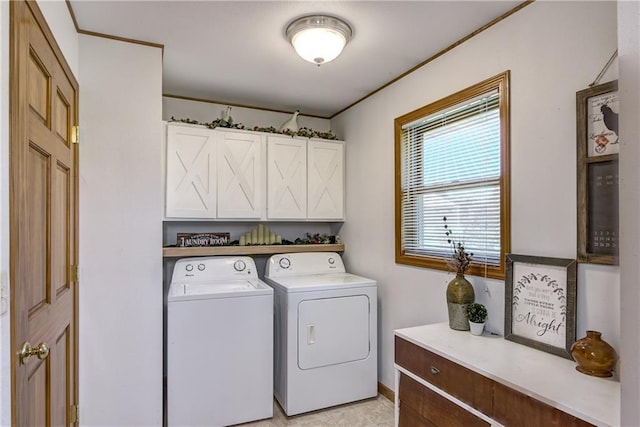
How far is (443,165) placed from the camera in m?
2.46

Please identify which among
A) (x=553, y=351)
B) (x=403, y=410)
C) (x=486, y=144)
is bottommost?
(x=403, y=410)

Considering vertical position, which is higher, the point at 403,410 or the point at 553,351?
the point at 553,351

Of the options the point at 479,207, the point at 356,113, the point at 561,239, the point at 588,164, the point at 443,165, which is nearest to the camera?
the point at 588,164

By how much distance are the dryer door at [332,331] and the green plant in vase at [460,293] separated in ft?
2.91

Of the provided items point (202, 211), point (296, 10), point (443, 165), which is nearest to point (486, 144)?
point (443, 165)

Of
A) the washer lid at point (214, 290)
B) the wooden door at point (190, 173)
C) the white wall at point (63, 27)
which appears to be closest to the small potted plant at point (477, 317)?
the washer lid at point (214, 290)

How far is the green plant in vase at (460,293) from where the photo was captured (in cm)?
204

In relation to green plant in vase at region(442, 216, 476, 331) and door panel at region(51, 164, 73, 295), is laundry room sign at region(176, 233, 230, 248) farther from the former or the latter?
green plant in vase at region(442, 216, 476, 331)

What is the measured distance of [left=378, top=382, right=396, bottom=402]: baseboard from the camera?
9.42 ft

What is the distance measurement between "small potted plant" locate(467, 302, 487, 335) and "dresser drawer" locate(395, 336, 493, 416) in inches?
12.6

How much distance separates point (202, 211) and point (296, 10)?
66.7 inches

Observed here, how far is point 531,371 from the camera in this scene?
59.1 inches

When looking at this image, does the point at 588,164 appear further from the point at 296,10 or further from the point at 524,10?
the point at 296,10

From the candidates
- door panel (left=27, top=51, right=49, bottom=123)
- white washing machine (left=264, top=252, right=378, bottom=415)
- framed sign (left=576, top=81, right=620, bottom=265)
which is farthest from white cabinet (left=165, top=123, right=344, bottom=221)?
framed sign (left=576, top=81, right=620, bottom=265)
